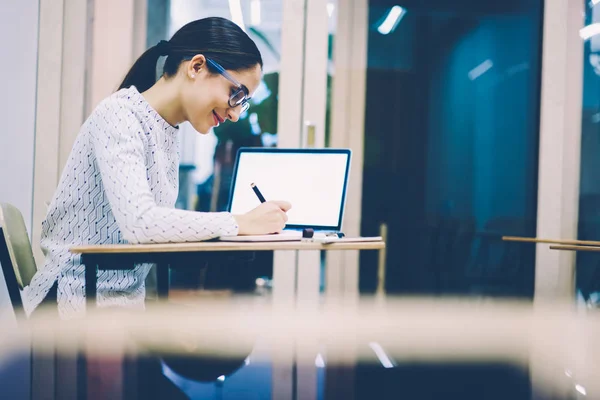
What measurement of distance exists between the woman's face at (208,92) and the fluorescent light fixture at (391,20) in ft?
5.91

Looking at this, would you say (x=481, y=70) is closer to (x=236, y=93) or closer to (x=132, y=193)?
(x=236, y=93)

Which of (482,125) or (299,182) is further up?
(482,125)

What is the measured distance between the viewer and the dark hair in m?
1.43

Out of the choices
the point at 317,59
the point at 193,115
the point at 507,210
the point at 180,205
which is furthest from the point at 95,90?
the point at 507,210

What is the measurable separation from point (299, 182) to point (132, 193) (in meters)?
0.78

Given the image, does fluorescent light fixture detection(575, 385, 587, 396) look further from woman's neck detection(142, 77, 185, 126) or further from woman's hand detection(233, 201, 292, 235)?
woman's neck detection(142, 77, 185, 126)

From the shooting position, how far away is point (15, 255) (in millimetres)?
1493

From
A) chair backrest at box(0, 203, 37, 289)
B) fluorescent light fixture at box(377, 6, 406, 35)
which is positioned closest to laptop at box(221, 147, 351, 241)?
chair backrest at box(0, 203, 37, 289)

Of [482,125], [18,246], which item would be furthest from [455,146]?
[18,246]

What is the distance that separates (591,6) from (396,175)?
144 cm

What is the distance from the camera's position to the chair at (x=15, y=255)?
1317mm

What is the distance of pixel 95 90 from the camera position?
2.89m

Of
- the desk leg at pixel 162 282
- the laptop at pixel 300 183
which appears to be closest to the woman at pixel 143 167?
the desk leg at pixel 162 282

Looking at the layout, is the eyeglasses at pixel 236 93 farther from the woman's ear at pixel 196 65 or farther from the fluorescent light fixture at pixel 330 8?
the fluorescent light fixture at pixel 330 8
